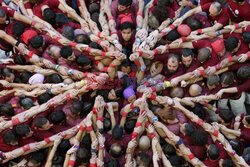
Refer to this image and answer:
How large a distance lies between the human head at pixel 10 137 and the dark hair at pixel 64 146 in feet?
2.44

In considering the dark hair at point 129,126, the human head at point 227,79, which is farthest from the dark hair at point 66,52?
the human head at point 227,79

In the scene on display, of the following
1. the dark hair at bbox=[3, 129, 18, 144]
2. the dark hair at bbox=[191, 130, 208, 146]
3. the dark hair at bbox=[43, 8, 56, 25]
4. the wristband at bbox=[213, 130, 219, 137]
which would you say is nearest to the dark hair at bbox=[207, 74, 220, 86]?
the wristband at bbox=[213, 130, 219, 137]

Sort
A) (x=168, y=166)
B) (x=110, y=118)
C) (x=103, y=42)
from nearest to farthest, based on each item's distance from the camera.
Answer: (x=168, y=166), (x=110, y=118), (x=103, y=42)

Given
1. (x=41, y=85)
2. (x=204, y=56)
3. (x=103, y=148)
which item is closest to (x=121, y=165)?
(x=103, y=148)

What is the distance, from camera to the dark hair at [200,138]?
5082mm

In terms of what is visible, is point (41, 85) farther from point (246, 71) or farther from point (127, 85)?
point (246, 71)

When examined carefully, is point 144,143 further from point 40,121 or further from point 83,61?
point 83,61

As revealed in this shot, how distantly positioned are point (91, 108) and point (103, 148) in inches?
33.4

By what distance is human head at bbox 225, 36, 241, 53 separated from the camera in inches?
228

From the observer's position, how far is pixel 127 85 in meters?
5.85

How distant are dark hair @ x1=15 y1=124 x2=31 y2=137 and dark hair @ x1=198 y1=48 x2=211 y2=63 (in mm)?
3353

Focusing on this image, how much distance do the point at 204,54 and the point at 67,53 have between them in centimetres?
255

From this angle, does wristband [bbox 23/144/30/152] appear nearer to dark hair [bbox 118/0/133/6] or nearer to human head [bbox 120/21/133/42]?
human head [bbox 120/21/133/42]

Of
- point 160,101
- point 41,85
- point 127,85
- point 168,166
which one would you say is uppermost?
point 41,85
